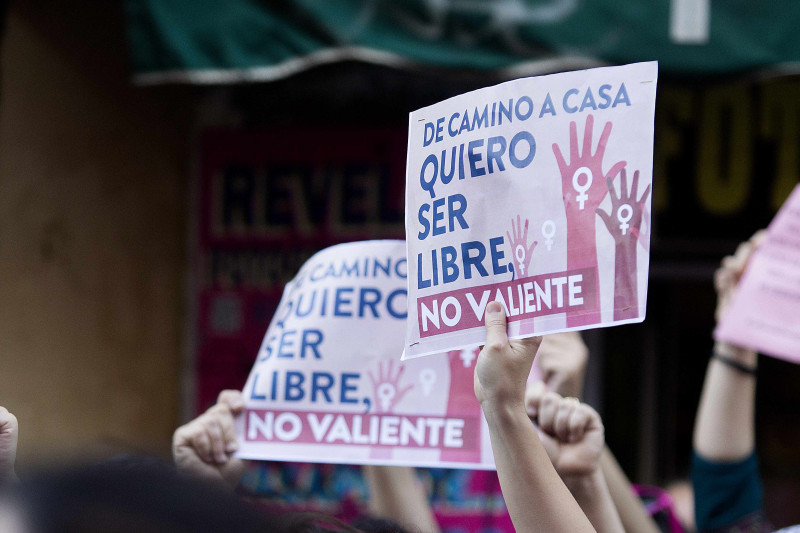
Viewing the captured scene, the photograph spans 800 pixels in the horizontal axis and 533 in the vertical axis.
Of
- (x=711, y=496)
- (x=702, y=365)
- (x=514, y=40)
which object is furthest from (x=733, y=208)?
(x=711, y=496)

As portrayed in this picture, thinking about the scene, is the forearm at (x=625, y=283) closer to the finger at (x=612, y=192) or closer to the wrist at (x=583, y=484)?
the finger at (x=612, y=192)

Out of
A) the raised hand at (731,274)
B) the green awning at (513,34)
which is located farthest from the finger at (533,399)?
the green awning at (513,34)

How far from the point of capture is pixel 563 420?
1.53 metres

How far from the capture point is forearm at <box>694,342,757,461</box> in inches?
81.6

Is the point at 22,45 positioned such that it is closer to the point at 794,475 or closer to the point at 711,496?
the point at 711,496

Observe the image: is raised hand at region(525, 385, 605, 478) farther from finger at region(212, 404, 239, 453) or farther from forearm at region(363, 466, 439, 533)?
finger at region(212, 404, 239, 453)

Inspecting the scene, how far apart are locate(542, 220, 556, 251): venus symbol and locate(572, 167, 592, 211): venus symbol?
4 centimetres

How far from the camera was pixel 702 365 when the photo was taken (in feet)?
14.5

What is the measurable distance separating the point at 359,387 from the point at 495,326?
561 millimetres

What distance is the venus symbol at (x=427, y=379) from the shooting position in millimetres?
1714

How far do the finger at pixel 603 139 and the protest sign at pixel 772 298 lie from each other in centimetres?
98

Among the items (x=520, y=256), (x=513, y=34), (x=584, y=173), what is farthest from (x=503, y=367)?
(x=513, y=34)

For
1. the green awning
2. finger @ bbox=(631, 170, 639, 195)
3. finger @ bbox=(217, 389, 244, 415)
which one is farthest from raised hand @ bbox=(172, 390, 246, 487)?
the green awning

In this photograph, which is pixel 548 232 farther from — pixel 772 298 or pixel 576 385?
pixel 772 298
